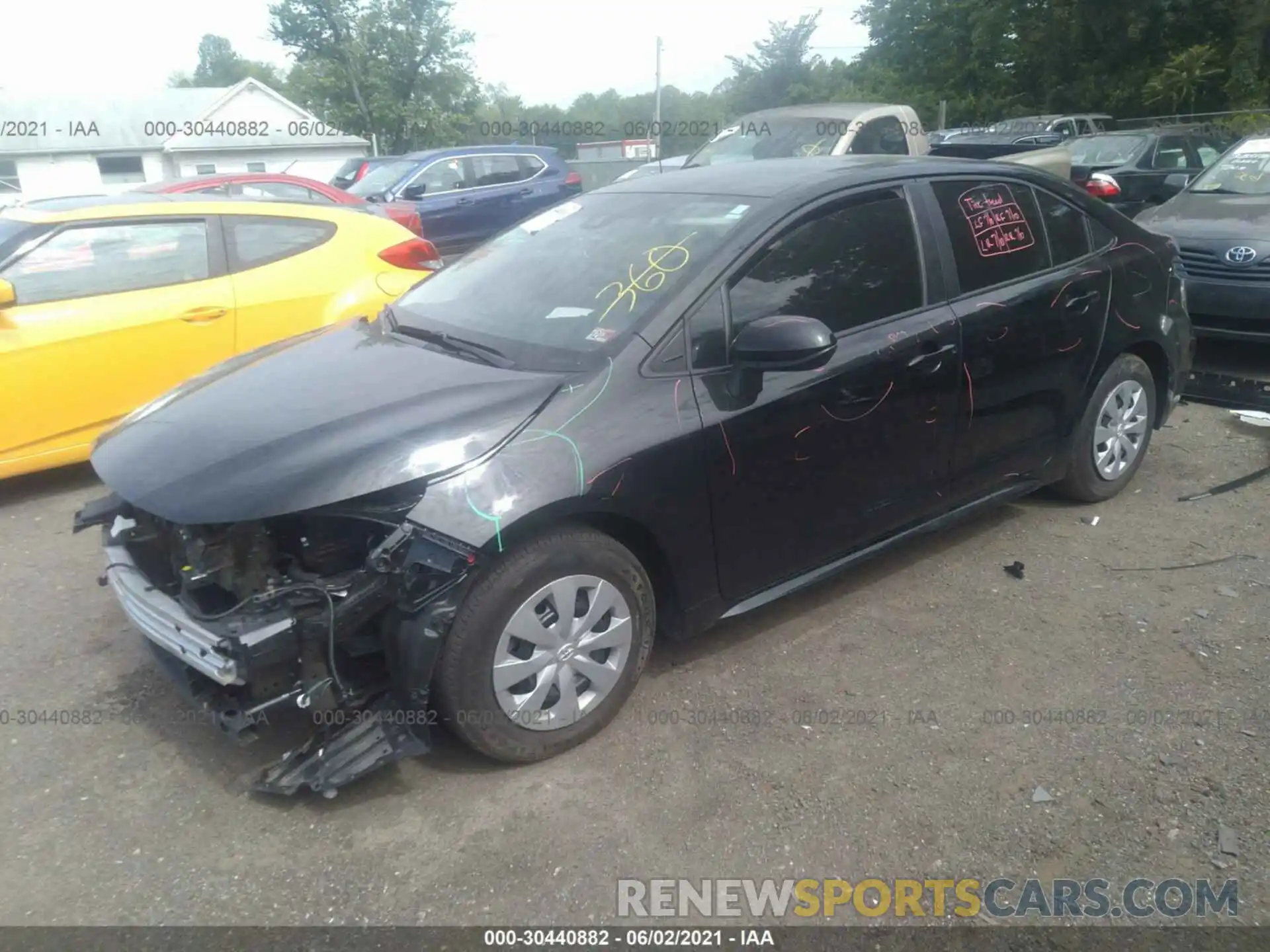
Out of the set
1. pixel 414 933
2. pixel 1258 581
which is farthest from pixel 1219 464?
pixel 414 933

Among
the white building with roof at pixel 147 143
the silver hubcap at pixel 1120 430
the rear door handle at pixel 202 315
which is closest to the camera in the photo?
the silver hubcap at pixel 1120 430

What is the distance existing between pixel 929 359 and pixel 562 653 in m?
1.82

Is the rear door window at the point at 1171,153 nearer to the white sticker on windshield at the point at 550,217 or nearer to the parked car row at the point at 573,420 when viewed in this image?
the parked car row at the point at 573,420

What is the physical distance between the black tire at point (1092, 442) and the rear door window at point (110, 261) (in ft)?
15.3

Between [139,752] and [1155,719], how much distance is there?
329 cm

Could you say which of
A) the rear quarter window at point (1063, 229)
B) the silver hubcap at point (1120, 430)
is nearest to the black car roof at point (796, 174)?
the rear quarter window at point (1063, 229)

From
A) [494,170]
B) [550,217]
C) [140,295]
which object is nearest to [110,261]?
[140,295]

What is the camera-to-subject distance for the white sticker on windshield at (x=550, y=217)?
13.2ft

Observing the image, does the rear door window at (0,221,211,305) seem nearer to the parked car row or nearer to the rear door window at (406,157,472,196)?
the parked car row

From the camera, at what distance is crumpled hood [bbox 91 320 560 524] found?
2.62m

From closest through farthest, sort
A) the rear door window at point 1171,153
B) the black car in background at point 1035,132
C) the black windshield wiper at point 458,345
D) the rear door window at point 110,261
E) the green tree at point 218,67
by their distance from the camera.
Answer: the black windshield wiper at point 458,345, the rear door window at point 110,261, the rear door window at point 1171,153, the black car in background at point 1035,132, the green tree at point 218,67

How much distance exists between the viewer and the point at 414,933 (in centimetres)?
238

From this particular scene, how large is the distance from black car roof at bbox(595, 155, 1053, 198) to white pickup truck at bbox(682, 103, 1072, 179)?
20.0ft

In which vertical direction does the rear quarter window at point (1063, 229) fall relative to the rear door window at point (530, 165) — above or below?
below
